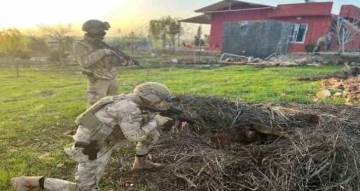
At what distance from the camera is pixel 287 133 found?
14.8 ft

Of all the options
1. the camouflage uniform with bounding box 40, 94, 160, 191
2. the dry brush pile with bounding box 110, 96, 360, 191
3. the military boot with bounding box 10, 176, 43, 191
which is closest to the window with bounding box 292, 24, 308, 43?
the dry brush pile with bounding box 110, 96, 360, 191

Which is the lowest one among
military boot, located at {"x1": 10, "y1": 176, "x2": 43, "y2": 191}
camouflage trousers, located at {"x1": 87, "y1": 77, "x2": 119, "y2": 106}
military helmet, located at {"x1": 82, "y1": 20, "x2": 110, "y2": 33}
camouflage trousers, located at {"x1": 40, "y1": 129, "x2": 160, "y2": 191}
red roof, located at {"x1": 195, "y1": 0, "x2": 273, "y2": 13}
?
military boot, located at {"x1": 10, "y1": 176, "x2": 43, "y2": 191}

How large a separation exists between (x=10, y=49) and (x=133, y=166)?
21.1 meters

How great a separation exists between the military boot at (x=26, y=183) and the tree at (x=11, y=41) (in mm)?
20731

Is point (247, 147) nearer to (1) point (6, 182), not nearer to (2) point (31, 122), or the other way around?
(1) point (6, 182)

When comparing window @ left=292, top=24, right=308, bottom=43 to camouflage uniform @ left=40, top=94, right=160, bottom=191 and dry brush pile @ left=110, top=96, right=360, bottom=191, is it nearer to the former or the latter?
dry brush pile @ left=110, top=96, right=360, bottom=191

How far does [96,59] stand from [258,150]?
2840 millimetres

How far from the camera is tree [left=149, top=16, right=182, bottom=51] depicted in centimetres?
3266

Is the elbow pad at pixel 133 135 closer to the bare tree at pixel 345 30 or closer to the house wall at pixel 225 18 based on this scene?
the bare tree at pixel 345 30

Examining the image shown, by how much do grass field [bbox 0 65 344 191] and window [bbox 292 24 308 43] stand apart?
11.4 meters

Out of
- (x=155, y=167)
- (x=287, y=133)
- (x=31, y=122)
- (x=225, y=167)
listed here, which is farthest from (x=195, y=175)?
(x=31, y=122)

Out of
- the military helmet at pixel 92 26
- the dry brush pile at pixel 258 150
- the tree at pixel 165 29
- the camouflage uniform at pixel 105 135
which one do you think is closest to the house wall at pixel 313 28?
the tree at pixel 165 29

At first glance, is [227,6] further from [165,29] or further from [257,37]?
[165,29]

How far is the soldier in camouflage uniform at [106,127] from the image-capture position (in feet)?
11.8
